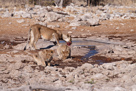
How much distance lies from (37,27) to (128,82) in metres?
5.91

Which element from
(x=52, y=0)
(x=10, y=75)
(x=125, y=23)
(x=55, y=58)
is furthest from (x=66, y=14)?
(x=10, y=75)

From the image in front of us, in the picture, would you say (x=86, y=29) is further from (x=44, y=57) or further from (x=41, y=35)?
(x=44, y=57)

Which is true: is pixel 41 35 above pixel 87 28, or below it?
above

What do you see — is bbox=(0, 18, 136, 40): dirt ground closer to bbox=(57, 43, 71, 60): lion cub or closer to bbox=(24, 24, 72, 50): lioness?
bbox=(24, 24, 72, 50): lioness

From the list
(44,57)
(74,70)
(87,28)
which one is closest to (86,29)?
(87,28)

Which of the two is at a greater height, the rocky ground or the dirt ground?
the rocky ground

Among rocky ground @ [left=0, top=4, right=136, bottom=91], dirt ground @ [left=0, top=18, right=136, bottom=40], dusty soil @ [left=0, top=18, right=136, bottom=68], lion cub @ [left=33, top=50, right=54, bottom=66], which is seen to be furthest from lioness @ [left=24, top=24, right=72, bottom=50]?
dirt ground @ [left=0, top=18, right=136, bottom=40]

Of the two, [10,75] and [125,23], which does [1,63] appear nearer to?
[10,75]

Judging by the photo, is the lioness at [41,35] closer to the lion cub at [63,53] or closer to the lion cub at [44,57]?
the lion cub at [63,53]

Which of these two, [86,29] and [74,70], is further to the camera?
[86,29]

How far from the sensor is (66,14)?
2225 centimetres

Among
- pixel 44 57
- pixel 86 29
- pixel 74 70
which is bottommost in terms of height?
pixel 86 29

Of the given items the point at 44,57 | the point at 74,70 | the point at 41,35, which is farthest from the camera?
the point at 41,35

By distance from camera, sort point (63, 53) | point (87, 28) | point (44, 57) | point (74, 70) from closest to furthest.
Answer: point (74, 70) < point (44, 57) < point (63, 53) < point (87, 28)
